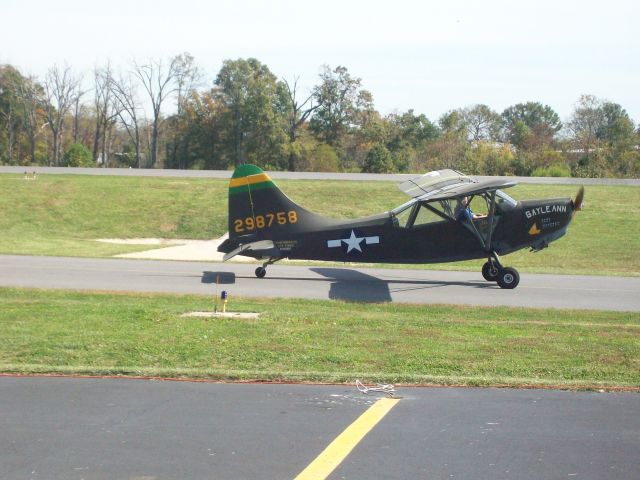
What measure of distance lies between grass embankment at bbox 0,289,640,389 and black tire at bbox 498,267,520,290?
416cm

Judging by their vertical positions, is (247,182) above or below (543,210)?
above

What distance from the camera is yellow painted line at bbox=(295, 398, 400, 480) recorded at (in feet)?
21.3

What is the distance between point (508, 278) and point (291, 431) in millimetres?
13856

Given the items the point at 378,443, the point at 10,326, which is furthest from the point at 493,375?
the point at 10,326

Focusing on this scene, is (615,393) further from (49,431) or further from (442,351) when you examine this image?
(49,431)

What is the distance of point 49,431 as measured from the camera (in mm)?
7504

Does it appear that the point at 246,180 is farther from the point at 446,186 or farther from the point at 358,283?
the point at 446,186

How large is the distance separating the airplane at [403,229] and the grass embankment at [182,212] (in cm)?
1096

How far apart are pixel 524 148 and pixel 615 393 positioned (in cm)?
9043

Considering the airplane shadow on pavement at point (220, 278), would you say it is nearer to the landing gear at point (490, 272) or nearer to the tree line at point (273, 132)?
the landing gear at point (490, 272)

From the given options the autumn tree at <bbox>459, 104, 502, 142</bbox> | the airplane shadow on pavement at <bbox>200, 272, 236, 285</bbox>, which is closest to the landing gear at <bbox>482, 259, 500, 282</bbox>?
the airplane shadow on pavement at <bbox>200, 272, 236, 285</bbox>

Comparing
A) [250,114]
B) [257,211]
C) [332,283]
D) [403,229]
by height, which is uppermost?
[250,114]

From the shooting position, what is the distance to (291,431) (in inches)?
300

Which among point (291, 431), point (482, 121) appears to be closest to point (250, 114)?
point (482, 121)
